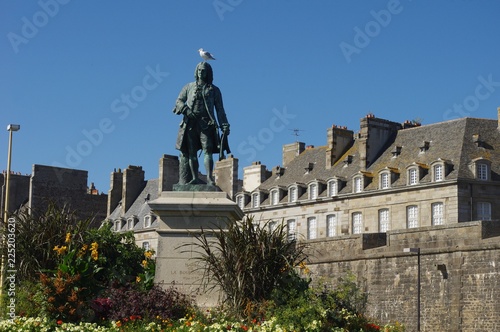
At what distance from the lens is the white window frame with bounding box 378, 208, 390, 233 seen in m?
50.3

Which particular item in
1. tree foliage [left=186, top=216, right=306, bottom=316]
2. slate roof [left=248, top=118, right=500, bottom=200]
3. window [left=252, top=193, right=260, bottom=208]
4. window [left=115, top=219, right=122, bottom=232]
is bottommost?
tree foliage [left=186, top=216, right=306, bottom=316]

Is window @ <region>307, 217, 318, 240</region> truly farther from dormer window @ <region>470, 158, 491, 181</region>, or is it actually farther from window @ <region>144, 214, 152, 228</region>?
window @ <region>144, 214, 152, 228</region>

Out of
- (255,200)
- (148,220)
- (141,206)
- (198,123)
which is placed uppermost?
(141,206)

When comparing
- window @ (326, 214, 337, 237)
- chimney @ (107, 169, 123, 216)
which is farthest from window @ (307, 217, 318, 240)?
chimney @ (107, 169, 123, 216)

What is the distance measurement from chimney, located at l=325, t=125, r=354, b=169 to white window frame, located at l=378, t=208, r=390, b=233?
564 centimetres

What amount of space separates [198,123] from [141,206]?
162ft

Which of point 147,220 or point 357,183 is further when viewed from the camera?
point 147,220

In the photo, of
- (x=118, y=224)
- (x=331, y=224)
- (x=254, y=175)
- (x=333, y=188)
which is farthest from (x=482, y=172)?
(x=118, y=224)

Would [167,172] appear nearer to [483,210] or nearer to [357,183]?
[357,183]

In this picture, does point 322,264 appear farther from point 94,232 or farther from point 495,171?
point 94,232

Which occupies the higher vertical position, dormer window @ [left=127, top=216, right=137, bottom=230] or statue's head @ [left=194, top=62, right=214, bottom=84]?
dormer window @ [left=127, top=216, right=137, bottom=230]

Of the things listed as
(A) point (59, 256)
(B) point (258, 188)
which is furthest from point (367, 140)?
(A) point (59, 256)

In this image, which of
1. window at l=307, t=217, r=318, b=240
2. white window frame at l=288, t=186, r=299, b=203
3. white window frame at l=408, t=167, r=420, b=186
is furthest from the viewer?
white window frame at l=288, t=186, r=299, b=203

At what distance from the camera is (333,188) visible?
5362 cm
